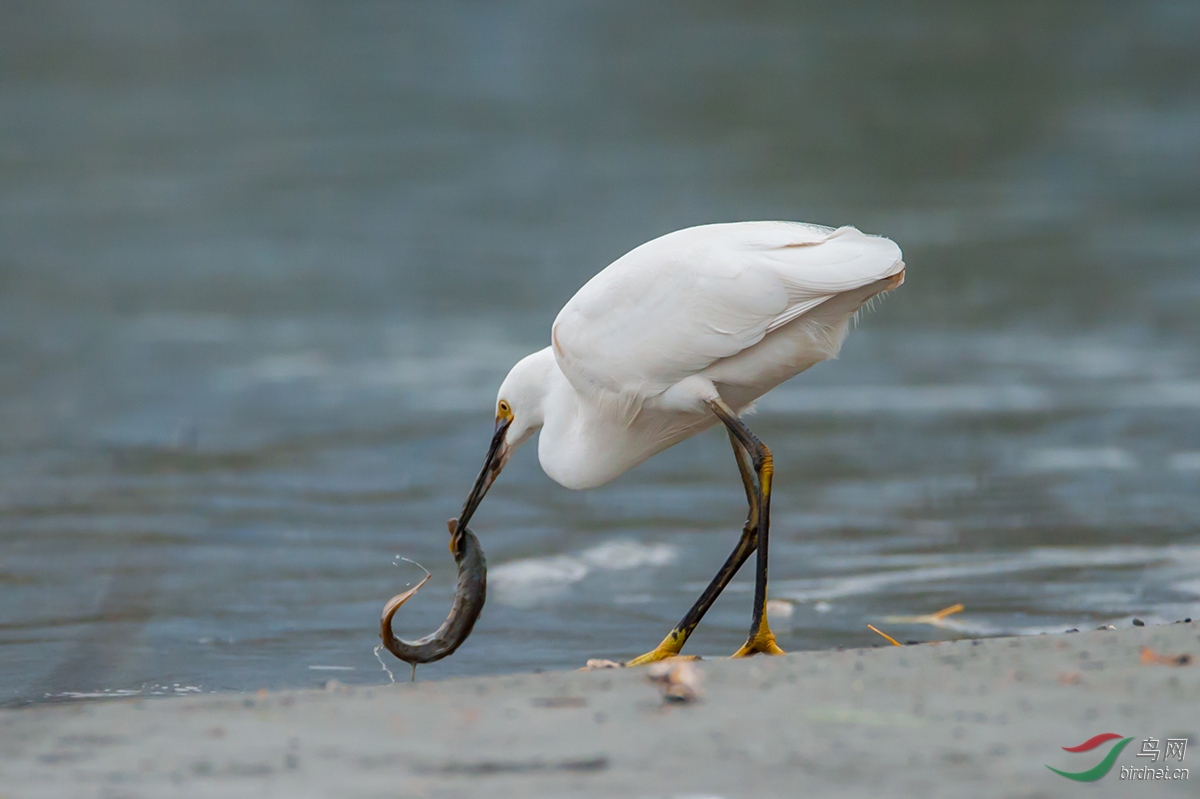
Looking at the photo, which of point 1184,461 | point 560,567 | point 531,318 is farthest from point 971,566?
point 531,318

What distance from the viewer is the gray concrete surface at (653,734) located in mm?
3691

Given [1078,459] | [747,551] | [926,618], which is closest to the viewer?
[747,551]

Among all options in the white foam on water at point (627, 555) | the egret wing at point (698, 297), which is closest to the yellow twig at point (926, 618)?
the white foam on water at point (627, 555)

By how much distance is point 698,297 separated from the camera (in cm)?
592

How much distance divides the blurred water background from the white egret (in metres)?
1.12

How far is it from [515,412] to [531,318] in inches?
335

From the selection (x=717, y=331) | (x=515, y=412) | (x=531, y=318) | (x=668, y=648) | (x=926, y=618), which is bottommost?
(x=531, y=318)

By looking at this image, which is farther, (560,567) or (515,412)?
(560,567)

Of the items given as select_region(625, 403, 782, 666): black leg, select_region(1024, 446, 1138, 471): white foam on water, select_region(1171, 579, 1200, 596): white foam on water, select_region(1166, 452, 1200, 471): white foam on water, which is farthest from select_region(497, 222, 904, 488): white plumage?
select_region(1166, 452, 1200, 471): white foam on water

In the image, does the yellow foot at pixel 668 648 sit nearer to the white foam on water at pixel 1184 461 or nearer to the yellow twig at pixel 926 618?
the yellow twig at pixel 926 618

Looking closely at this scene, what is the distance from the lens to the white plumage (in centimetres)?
581

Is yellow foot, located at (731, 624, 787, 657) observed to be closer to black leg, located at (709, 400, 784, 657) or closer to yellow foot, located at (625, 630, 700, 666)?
black leg, located at (709, 400, 784, 657)

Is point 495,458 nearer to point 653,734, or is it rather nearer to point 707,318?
point 707,318

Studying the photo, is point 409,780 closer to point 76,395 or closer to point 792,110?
point 76,395
